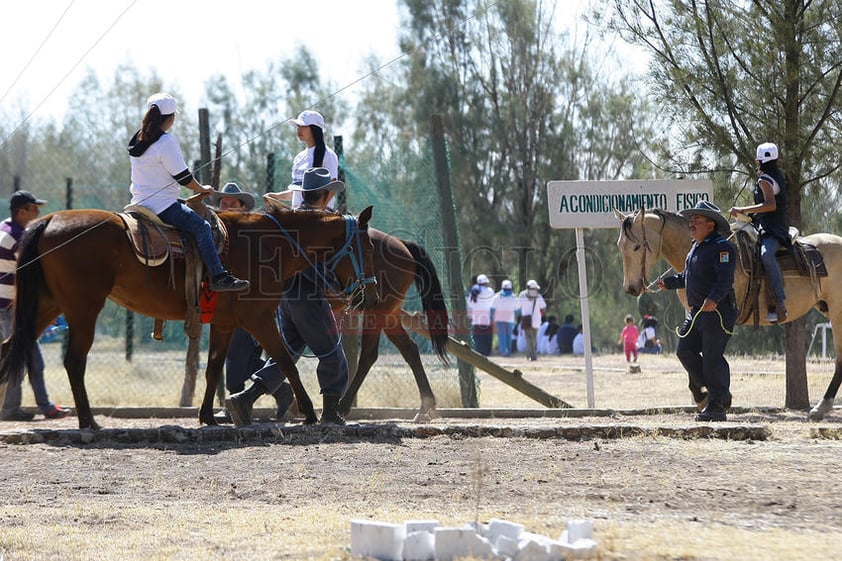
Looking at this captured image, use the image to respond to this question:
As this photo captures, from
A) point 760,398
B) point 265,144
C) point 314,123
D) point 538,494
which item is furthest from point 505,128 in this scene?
point 538,494

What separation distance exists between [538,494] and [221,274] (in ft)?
13.7

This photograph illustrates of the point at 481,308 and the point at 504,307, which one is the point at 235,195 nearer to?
the point at 481,308

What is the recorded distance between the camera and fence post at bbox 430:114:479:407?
551 inches

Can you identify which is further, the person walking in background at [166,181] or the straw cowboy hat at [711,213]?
the straw cowboy hat at [711,213]

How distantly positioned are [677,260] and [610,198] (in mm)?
1357

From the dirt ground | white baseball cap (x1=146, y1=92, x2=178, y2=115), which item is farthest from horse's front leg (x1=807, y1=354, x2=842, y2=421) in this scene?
white baseball cap (x1=146, y1=92, x2=178, y2=115)

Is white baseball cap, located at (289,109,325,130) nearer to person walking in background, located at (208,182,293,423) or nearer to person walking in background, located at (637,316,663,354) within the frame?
person walking in background, located at (208,182,293,423)

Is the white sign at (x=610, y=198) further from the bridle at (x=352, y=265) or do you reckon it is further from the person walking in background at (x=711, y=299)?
the bridle at (x=352, y=265)

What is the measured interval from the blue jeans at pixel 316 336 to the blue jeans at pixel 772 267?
470 centimetres

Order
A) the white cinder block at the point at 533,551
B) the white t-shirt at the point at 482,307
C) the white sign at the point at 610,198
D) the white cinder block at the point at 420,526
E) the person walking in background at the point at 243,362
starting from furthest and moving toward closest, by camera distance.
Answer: the white t-shirt at the point at 482,307, the white sign at the point at 610,198, the person walking in background at the point at 243,362, the white cinder block at the point at 420,526, the white cinder block at the point at 533,551

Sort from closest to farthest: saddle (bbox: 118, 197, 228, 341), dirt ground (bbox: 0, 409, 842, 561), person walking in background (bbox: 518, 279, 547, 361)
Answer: dirt ground (bbox: 0, 409, 842, 561), saddle (bbox: 118, 197, 228, 341), person walking in background (bbox: 518, 279, 547, 361)

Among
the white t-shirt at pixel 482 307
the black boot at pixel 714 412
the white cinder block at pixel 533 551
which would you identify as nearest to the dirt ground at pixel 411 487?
the white cinder block at pixel 533 551

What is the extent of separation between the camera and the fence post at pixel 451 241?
13984 millimetres

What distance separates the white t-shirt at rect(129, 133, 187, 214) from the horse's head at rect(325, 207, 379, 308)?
66.9 inches
